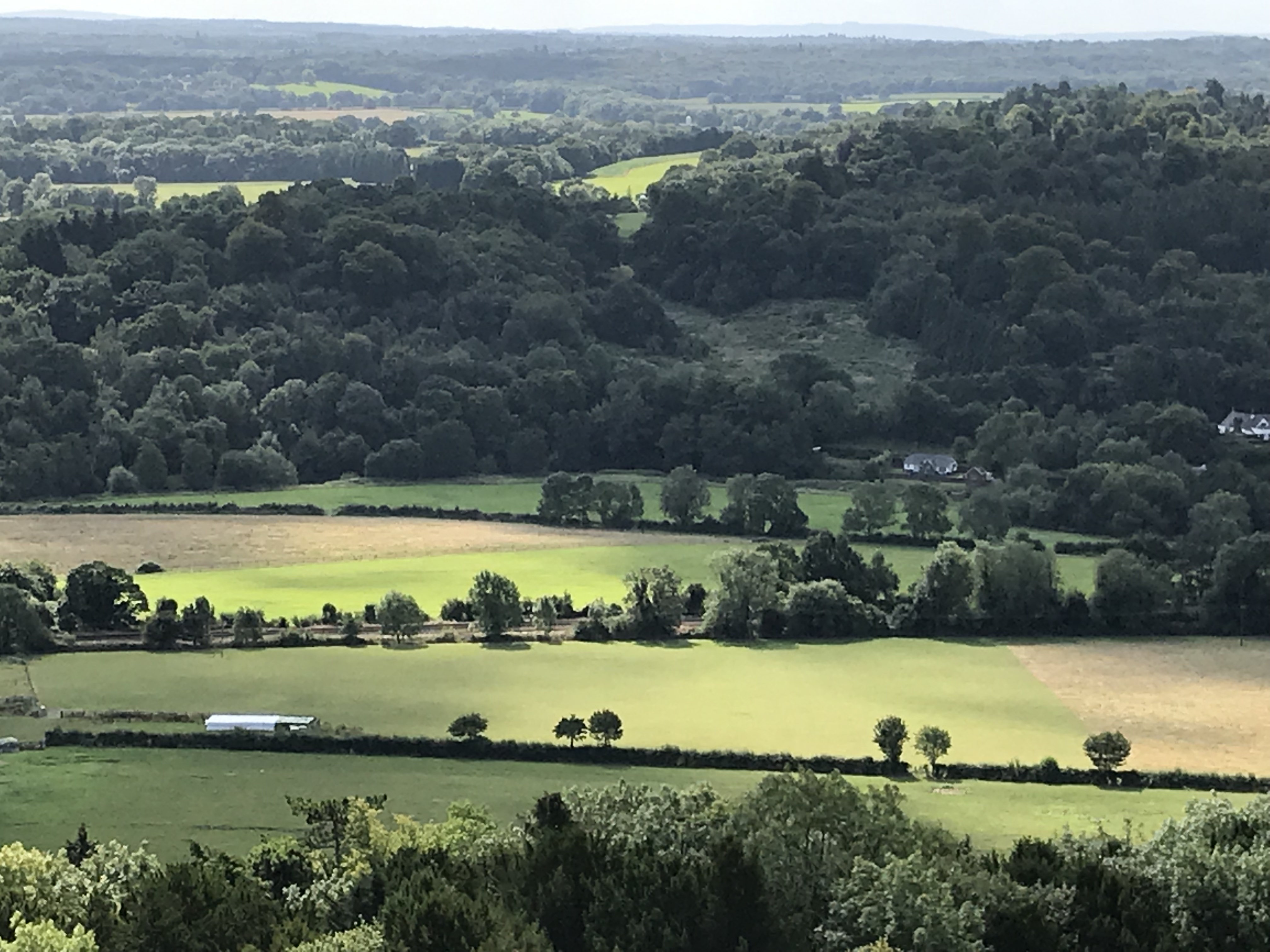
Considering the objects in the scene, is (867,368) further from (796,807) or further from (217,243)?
(796,807)

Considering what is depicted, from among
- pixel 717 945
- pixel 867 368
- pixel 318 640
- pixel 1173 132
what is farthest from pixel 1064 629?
pixel 1173 132

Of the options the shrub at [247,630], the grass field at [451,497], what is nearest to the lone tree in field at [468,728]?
the shrub at [247,630]

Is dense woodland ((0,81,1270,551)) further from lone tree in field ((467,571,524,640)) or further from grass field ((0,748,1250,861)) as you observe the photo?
grass field ((0,748,1250,861))

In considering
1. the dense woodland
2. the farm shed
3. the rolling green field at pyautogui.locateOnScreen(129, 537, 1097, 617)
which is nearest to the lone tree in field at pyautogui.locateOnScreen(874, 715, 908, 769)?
the farm shed

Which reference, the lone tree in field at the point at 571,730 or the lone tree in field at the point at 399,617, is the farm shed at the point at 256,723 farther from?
the lone tree in field at the point at 399,617

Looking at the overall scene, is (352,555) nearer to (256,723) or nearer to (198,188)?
(256,723)

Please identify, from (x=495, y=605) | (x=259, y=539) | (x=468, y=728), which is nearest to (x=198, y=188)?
(x=259, y=539)
